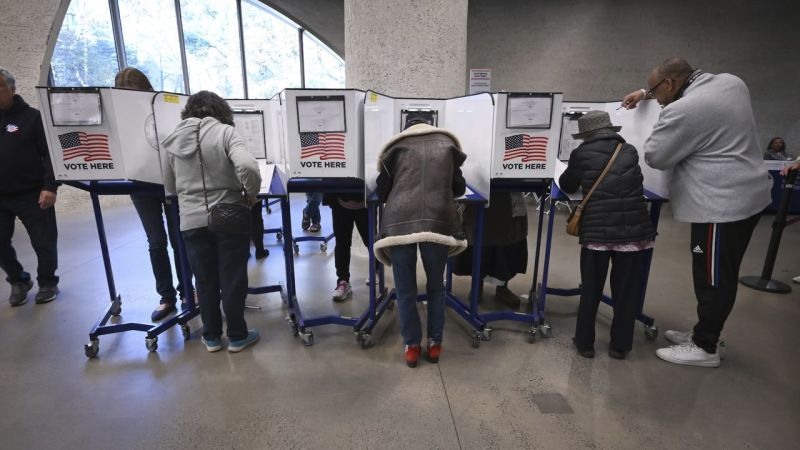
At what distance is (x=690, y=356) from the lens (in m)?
2.04

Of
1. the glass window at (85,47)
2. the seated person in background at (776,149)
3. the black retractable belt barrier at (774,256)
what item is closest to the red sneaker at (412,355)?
the black retractable belt barrier at (774,256)

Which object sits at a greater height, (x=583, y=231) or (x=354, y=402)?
(x=583, y=231)

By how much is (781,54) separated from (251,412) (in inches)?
361

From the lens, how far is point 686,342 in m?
2.16

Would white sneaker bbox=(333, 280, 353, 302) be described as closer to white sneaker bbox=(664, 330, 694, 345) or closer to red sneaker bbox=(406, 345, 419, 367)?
red sneaker bbox=(406, 345, 419, 367)

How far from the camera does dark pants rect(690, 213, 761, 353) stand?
6.07ft

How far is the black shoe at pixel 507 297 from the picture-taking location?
2.73 meters

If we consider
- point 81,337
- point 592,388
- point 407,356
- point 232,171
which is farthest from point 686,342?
point 81,337

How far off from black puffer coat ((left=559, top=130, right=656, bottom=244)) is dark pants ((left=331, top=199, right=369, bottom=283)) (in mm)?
1401

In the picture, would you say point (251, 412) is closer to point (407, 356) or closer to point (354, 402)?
point (354, 402)

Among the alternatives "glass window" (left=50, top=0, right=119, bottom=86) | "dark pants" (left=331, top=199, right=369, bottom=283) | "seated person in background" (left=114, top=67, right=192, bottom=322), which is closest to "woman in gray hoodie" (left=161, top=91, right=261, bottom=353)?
"seated person in background" (left=114, top=67, right=192, bottom=322)

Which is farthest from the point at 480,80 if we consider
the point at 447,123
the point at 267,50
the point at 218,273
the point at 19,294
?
the point at 267,50

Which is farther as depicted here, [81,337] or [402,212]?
[81,337]

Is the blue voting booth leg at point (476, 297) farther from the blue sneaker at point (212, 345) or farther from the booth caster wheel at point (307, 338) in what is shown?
the blue sneaker at point (212, 345)
